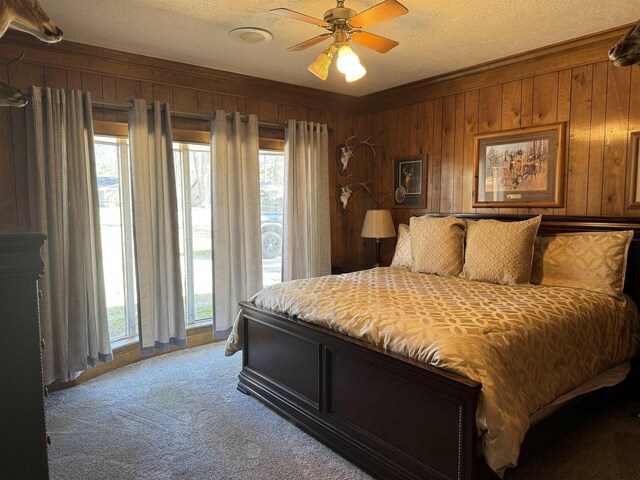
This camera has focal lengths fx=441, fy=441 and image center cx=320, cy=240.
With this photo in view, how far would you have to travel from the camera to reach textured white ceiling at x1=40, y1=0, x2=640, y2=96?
2605 mm

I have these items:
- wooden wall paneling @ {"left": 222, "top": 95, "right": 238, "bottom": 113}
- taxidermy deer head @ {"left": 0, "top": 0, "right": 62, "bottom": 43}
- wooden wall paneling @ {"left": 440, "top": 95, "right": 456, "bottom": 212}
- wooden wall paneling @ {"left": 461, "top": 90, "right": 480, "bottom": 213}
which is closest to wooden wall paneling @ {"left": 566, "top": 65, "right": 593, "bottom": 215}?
wooden wall paneling @ {"left": 461, "top": 90, "right": 480, "bottom": 213}

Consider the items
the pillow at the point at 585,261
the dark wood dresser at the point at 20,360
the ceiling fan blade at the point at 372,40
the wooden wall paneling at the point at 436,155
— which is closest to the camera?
the dark wood dresser at the point at 20,360

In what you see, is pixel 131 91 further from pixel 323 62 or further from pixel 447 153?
pixel 447 153

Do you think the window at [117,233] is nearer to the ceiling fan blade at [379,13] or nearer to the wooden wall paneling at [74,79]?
the wooden wall paneling at [74,79]

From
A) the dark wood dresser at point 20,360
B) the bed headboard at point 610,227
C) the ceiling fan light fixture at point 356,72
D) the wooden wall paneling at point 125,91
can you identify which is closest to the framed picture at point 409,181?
the bed headboard at point 610,227

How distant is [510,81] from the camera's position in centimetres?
370

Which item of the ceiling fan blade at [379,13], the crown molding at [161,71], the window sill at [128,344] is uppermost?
the crown molding at [161,71]

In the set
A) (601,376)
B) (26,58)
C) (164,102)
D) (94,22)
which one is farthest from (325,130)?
(601,376)

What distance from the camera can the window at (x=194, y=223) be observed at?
4.00m

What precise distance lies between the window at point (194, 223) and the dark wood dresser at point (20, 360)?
2674mm

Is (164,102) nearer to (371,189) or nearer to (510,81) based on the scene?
(371,189)

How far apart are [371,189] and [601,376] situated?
119 inches

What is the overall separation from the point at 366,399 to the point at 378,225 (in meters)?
2.46

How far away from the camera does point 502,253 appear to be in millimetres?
3070
